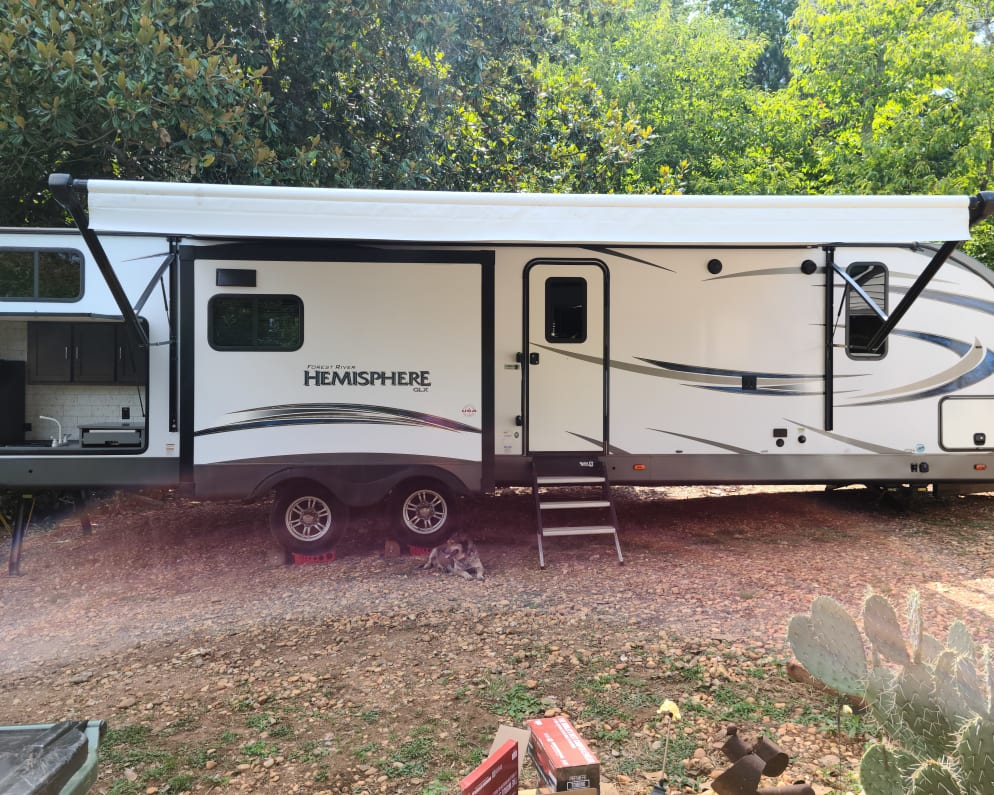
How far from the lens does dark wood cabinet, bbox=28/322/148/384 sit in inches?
235

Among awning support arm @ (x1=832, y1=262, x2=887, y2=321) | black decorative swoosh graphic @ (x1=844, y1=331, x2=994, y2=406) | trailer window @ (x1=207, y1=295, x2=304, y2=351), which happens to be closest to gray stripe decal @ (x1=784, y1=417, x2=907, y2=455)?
black decorative swoosh graphic @ (x1=844, y1=331, x2=994, y2=406)

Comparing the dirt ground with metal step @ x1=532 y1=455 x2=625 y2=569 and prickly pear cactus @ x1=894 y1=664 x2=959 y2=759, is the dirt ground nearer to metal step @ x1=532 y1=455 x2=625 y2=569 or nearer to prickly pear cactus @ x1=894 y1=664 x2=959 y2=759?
metal step @ x1=532 y1=455 x2=625 y2=569

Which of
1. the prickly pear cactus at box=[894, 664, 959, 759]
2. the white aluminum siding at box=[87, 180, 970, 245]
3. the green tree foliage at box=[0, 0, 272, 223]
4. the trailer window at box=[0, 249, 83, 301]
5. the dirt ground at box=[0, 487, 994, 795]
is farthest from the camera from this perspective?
the green tree foliage at box=[0, 0, 272, 223]

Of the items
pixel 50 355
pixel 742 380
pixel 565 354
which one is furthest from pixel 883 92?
pixel 50 355

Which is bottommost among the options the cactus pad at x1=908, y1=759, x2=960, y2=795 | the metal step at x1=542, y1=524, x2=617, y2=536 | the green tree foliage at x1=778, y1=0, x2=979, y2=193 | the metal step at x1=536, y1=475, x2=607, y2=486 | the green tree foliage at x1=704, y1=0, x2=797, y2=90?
the metal step at x1=542, y1=524, x2=617, y2=536

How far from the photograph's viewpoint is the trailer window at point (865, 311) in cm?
606

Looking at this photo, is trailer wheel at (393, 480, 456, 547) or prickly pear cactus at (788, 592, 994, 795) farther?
trailer wheel at (393, 480, 456, 547)

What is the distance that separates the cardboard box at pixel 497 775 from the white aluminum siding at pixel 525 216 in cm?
320

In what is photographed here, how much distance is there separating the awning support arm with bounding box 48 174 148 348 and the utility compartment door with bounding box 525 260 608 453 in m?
3.03

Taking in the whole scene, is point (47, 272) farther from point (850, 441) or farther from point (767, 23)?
point (767, 23)

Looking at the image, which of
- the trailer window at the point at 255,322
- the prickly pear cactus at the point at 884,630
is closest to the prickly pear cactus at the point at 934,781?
the prickly pear cactus at the point at 884,630

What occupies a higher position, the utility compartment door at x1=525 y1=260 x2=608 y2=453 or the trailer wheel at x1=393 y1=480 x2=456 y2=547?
the utility compartment door at x1=525 y1=260 x2=608 y2=453

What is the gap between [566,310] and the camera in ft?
19.5

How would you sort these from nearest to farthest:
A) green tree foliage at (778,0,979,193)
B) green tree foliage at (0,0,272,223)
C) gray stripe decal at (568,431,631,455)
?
gray stripe decal at (568,431,631,455) → green tree foliage at (0,0,272,223) → green tree foliage at (778,0,979,193)
